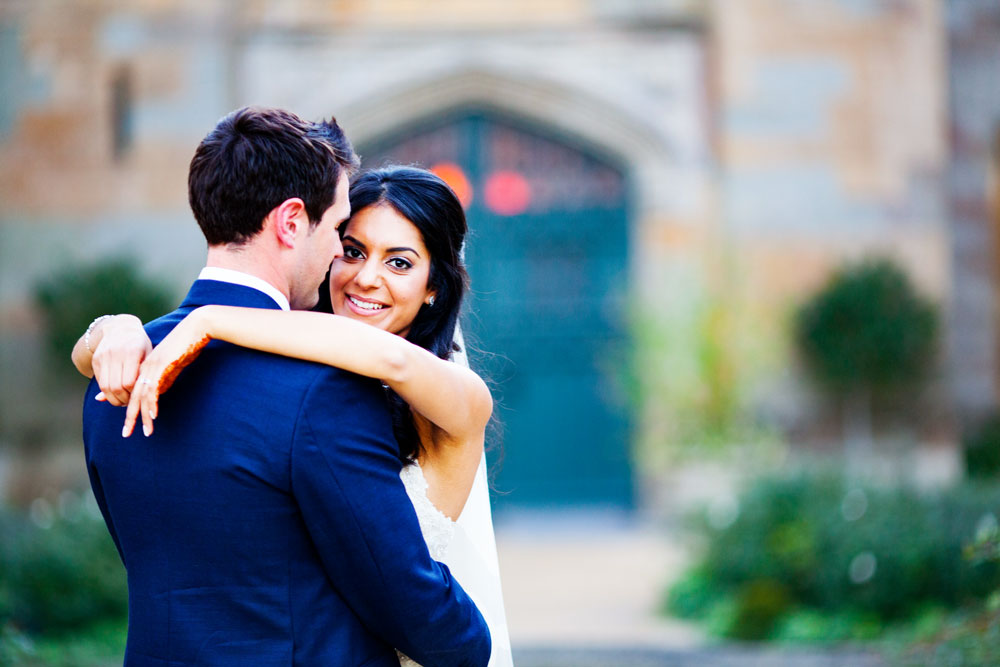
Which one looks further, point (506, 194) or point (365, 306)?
point (506, 194)

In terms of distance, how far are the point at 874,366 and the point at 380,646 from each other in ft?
26.7

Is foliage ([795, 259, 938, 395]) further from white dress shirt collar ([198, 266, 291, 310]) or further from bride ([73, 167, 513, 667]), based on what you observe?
white dress shirt collar ([198, 266, 291, 310])

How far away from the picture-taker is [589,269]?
32.6ft

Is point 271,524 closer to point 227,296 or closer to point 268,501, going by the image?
point 268,501

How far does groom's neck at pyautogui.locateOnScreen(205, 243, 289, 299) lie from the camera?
70.1 inches

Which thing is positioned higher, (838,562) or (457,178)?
(457,178)

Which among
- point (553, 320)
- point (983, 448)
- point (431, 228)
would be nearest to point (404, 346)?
point (431, 228)

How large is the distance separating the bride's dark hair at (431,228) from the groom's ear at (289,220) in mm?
418

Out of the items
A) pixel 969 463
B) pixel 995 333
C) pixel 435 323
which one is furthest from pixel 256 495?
pixel 995 333

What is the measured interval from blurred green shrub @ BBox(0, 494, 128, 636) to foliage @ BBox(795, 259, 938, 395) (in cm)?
604

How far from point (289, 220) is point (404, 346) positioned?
0.27 meters

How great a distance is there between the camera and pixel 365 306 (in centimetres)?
220

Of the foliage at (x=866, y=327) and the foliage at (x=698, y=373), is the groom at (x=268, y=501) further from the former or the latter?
the foliage at (x=866, y=327)

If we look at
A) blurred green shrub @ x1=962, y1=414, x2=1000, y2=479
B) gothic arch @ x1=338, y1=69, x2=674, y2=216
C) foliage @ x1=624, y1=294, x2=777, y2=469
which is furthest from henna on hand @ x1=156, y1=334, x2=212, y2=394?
blurred green shrub @ x1=962, y1=414, x2=1000, y2=479
